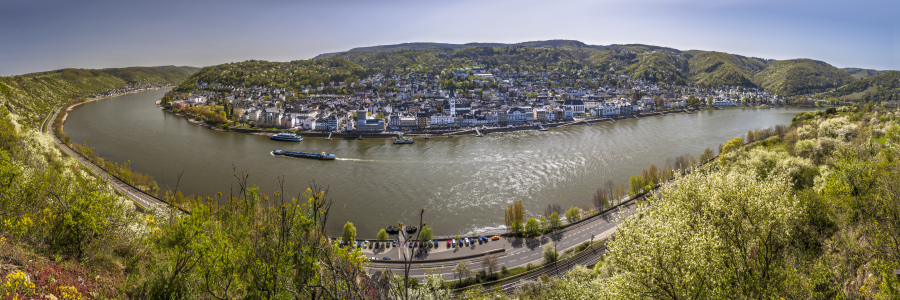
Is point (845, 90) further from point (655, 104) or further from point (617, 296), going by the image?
point (617, 296)

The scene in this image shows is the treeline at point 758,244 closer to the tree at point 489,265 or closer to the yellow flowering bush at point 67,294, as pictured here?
the tree at point 489,265

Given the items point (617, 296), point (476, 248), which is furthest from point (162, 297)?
point (476, 248)

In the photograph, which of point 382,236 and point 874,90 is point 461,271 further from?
point 874,90

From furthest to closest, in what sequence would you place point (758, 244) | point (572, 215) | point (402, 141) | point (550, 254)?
1. point (402, 141)
2. point (572, 215)
3. point (550, 254)
4. point (758, 244)

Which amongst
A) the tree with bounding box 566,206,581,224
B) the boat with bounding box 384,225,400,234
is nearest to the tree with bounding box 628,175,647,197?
the tree with bounding box 566,206,581,224

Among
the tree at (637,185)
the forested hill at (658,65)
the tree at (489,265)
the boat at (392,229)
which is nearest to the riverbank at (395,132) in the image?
the tree at (637,185)

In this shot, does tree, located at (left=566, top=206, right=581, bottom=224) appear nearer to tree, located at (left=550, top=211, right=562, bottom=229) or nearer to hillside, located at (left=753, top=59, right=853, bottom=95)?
tree, located at (left=550, top=211, right=562, bottom=229)

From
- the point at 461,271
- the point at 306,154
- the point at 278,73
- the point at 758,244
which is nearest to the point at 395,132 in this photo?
the point at 306,154
